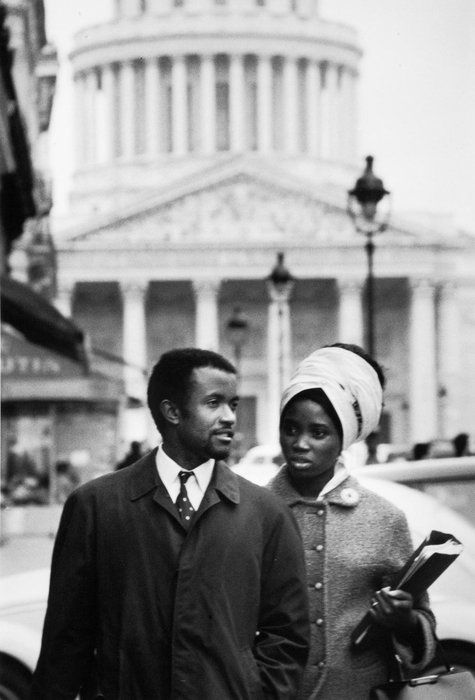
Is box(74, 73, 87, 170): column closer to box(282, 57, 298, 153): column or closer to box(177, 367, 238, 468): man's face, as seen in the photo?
box(282, 57, 298, 153): column

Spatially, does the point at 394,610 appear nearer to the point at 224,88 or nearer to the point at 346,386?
the point at 346,386

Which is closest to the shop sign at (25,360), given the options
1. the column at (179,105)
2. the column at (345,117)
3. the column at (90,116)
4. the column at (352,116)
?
the column at (90,116)

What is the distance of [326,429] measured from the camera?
A: 4707mm

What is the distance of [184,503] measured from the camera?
4344mm

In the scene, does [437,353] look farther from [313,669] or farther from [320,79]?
[313,669]

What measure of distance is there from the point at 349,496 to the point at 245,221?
263 ft

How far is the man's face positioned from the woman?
282mm

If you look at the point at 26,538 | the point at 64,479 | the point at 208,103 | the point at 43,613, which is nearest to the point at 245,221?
the point at 208,103

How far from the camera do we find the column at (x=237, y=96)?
298 ft

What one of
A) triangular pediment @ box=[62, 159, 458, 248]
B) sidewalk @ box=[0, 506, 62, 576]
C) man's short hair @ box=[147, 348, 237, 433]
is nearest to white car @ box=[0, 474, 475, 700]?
sidewalk @ box=[0, 506, 62, 576]

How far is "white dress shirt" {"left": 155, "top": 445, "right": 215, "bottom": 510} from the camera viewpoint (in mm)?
4367

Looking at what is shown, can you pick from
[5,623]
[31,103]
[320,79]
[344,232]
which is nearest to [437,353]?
[344,232]

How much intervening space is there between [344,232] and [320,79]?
965cm

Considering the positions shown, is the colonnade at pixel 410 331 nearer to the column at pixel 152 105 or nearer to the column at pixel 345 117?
the column at pixel 152 105
